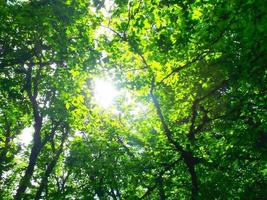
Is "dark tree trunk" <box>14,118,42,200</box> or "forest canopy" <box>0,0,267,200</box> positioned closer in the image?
"forest canopy" <box>0,0,267,200</box>

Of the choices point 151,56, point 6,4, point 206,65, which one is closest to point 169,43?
point 151,56

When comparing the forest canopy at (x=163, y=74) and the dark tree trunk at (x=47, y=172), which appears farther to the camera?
the dark tree trunk at (x=47, y=172)

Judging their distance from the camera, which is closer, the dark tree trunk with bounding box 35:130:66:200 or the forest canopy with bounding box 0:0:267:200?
the forest canopy with bounding box 0:0:267:200

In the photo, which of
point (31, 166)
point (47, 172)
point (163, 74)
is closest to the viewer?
point (163, 74)

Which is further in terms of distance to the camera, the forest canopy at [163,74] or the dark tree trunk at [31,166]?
the dark tree trunk at [31,166]

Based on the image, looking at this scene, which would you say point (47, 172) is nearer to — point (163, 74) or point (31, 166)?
point (31, 166)

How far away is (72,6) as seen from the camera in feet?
40.3

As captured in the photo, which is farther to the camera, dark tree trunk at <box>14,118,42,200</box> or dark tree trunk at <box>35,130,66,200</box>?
dark tree trunk at <box>35,130,66,200</box>

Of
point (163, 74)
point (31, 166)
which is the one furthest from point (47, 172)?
point (163, 74)

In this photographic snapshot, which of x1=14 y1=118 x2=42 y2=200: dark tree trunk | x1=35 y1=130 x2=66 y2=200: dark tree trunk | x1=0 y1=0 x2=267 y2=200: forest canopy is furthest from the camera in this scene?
x1=35 y1=130 x2=66 y2=200: dark tree trunk

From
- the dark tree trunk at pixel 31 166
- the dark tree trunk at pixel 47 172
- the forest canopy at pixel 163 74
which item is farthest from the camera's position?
the dark tree trunk at pixel 47 172

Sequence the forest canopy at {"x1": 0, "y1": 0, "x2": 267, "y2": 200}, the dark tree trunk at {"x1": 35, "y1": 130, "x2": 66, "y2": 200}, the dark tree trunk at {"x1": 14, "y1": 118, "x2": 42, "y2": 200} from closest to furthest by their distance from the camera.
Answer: the forest canopy at {"x1": 0, "y1": 0, "x2": 267, "y2": 200} → the dark tree trunk at {"x1": 14, "y1": 118, "x2": 42, "y2": 200} → the dark tree trunk at {"x1": 35, "y1": 130, "x2": 66, "y2": 200}

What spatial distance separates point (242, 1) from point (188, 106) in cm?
732

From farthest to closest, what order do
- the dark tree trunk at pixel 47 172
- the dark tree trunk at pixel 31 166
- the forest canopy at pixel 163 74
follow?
the dark tree trunk at pixel 47 172 → the dark tree trunk at pixel 31 166 → the forest canopy at pixel 163 74
